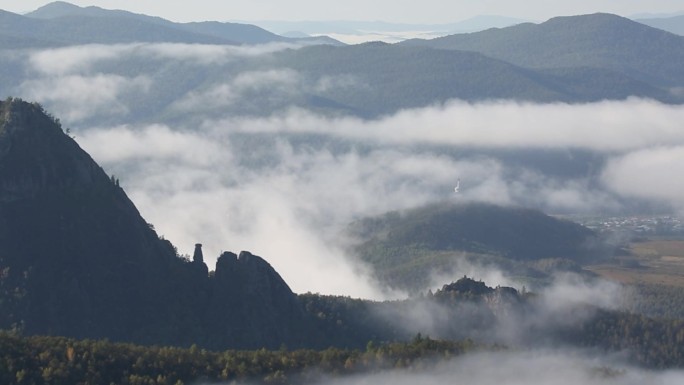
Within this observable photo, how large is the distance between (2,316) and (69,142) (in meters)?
22.8

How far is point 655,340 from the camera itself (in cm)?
18850

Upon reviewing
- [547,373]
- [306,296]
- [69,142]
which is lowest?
[547,373]

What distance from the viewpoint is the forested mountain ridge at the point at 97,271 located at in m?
157

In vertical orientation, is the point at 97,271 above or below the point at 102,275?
above

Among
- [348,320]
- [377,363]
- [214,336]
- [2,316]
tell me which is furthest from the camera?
[348,320]

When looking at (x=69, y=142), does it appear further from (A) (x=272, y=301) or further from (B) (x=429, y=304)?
(B) (x=429, y=304)

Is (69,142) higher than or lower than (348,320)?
higher

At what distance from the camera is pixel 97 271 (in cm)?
16238

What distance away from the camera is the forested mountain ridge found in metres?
157

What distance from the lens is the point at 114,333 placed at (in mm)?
157250

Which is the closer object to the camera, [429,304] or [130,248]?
[130,248]

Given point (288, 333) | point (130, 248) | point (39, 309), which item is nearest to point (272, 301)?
point (288, 333)

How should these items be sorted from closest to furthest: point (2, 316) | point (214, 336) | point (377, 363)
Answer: point (377, 363) → point (2, 316) → point (214, 336)

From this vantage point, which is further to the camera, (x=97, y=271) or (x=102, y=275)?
(x=102, y=275)
